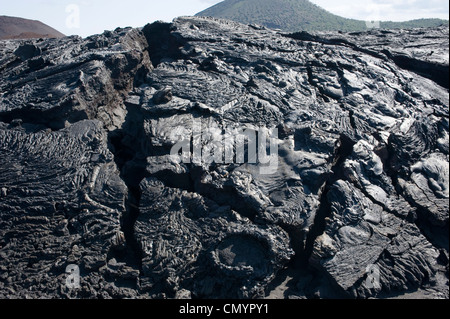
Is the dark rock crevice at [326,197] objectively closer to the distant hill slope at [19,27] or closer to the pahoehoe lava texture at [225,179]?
the pahoehoe lava texture at [225,179]

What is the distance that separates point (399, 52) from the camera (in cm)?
491

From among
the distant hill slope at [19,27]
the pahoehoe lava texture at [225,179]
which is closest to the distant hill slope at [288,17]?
the distant hill slope at [19,27]

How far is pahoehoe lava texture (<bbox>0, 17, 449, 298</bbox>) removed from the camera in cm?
302

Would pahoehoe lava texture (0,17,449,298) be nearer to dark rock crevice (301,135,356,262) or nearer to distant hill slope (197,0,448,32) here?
dark rock crevice (301,135,356,262)

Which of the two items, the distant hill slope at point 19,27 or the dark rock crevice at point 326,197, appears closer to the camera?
the dark rock crevice at point 326,197

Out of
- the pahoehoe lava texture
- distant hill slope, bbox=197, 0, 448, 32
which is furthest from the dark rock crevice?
distant hill slope, bbox=197, 0, 448, 32

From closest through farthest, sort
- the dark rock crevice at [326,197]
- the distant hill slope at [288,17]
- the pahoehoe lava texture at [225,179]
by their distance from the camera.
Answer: the pahoehoe lava texture at [225,179] → the dark rock crevice at [326,197] → the distant hill slope at [288,17]

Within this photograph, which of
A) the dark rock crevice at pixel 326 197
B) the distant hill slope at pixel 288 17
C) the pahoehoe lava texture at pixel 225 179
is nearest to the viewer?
the pahoehoe lava texture at pixel 225 179

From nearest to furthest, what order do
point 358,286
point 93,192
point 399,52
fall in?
point 358,286 → point 93,192 → point 399,52

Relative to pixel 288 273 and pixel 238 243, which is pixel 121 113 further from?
pixel 288 273

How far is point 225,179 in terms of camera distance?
3.37 meters

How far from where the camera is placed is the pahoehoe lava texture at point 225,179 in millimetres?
3020

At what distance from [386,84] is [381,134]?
97cm

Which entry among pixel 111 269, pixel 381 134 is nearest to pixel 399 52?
pixel 381 134
